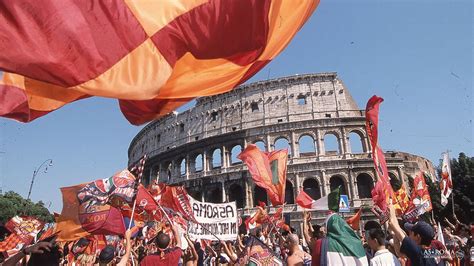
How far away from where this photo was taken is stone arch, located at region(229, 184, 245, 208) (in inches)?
1491

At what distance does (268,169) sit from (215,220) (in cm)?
328

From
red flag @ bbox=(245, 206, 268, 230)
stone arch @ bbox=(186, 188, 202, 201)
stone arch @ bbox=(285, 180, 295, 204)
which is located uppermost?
stone arch @ bbox=(186, 188, 202, 201)

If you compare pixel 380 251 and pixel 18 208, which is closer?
pixel 380 251

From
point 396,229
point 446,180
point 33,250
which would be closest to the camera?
point 33,250

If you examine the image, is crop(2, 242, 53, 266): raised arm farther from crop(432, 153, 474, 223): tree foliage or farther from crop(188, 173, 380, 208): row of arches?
crop(188, 173, 380, 208): row of arches

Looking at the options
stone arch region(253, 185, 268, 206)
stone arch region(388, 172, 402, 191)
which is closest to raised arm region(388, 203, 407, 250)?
stone arch region(253, 185, 268, 206)

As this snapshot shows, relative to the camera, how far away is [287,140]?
37.0 metres

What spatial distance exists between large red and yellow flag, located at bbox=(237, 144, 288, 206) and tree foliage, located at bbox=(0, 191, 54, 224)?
1403 inches

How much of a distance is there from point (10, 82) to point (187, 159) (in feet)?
127

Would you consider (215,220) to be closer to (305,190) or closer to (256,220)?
(256,220)

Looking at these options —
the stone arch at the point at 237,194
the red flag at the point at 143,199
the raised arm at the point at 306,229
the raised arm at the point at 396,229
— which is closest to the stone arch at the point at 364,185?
the stone arch at the point at 237,194

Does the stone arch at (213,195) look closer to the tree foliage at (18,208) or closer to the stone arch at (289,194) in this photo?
the stone arch at (289,194)

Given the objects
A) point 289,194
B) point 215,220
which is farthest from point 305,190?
point 215,220

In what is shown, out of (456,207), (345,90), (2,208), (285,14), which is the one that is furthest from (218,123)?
(285,14)
